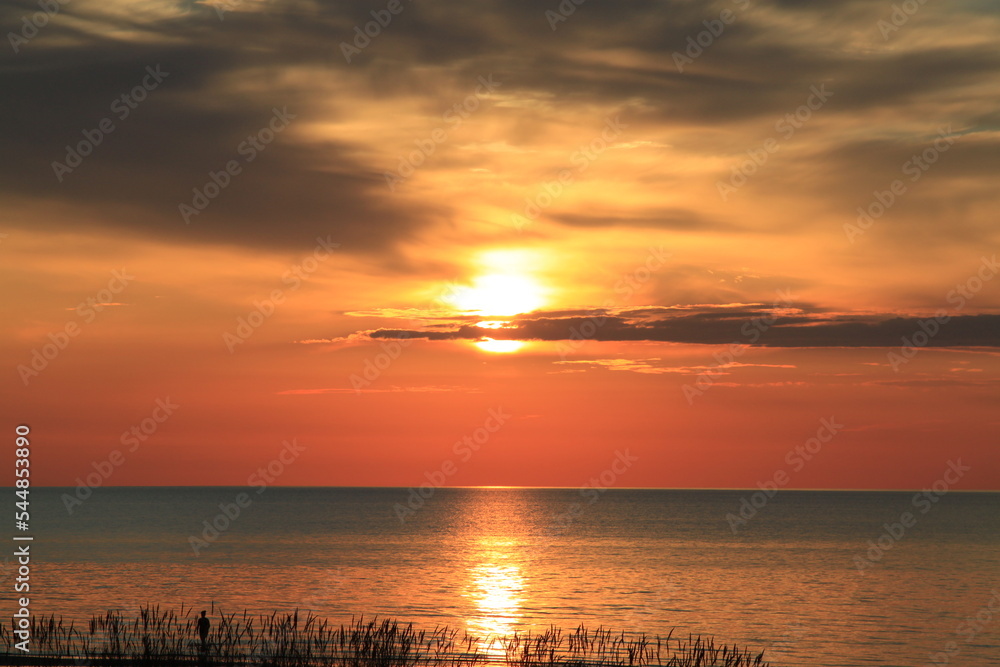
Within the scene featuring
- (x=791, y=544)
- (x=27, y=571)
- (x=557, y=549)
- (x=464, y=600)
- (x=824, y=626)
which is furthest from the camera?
(x=791, y=544)

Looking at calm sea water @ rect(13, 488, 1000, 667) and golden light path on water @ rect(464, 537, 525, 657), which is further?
calm sea water @ rect(13, 488, 1000, 667)

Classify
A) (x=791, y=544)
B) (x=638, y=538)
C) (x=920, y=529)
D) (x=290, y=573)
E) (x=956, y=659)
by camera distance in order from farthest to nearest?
(x=920, y=529), (x=638, y=538), (x=791, y=544), (x=290, y=573), (x=956, y=659)

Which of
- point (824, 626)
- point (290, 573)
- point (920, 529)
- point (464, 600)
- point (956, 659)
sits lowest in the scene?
point (956, 659)

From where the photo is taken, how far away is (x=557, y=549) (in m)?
121

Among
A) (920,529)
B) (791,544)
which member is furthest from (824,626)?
(920,529)

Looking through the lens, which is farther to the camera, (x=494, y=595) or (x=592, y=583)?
(x=592, y=583)

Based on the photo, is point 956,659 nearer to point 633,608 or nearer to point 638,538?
point 633,608

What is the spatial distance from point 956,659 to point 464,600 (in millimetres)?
35100

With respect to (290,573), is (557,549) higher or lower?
higher

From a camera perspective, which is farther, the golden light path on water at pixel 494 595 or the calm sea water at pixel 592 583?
the calm sea water at pixel 592 583

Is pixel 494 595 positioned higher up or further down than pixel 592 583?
further down

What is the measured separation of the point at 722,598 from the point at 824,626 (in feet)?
43.1

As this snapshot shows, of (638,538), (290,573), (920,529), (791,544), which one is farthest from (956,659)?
(920,529)

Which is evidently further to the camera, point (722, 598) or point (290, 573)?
point (290, 573)
